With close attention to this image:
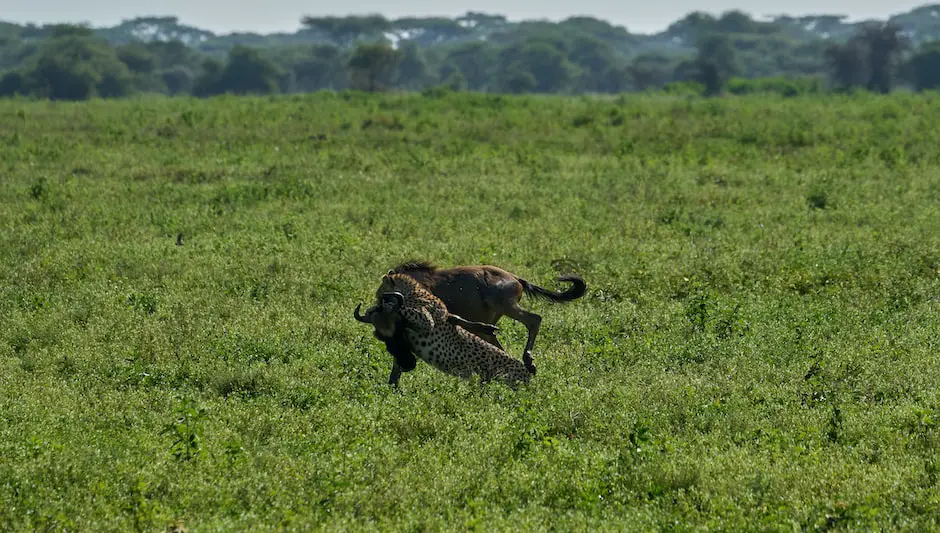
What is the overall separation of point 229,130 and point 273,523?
21.7 metres

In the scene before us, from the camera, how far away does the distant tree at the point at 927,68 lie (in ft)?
249

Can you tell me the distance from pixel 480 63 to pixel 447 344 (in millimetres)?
99743

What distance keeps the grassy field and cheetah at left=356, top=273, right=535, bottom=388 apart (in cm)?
22

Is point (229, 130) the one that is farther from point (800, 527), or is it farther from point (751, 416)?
point (800, 527)

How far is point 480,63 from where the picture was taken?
107 meters

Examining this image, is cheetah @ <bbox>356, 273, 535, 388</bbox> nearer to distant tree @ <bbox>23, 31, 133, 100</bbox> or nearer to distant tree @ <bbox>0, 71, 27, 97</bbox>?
distant tree @ <bbox>23, 31, 133, 100</bbox>

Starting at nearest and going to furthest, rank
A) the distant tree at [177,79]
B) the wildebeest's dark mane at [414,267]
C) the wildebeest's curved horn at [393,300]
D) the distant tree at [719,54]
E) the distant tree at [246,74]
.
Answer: the wildebeest's curved horn at [393,300], the wildebeest's dark mane at [414,267], the distant tree at [719,54], the distant tree at [246,74], the distant tree at [177,79]

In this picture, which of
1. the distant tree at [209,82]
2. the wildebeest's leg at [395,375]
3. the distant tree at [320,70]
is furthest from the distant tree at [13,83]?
the wildebeest's leg at [395,375]

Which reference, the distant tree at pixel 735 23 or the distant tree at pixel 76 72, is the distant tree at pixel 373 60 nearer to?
the distant tree at pixel 76 72

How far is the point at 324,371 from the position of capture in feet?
32.7

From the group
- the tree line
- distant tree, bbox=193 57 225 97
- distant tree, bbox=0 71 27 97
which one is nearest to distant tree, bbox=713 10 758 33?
the tree line

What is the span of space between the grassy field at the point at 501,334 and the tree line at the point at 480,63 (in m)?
31.5

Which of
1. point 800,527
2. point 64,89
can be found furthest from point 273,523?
point 64,89

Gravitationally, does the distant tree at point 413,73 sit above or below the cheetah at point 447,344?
below
